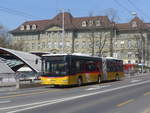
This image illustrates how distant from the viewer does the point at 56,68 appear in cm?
2722

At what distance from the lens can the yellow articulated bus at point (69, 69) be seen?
2698 cm

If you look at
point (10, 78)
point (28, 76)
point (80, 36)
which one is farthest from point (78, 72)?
point (80, 36)

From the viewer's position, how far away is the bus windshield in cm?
2705

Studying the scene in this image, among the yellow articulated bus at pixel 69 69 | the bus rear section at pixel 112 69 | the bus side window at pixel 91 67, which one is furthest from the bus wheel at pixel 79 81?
the bus rear section at pixel 112 69

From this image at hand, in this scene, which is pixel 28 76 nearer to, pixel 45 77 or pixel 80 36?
pixel 45 77

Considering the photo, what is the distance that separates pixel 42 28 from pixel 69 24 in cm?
1044

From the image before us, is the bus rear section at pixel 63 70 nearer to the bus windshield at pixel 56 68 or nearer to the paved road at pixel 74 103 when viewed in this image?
the bus windshield at pixel 56 68

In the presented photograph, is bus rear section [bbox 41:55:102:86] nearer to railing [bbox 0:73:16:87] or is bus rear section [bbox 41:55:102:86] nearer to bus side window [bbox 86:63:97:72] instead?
bus side window [bbox 86:63:97:72]

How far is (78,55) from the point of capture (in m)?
29.5

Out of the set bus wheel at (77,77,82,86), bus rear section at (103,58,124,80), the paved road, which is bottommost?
the paved road

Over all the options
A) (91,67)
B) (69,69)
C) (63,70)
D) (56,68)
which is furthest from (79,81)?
(91,67)

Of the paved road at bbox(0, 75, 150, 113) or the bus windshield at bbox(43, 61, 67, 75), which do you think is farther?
the bus windshield at bbox(43, 61, 67, 75)

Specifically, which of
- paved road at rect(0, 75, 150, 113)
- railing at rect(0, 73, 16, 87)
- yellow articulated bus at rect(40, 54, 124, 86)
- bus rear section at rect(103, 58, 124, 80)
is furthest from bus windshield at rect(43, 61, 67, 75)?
bus rear section at rect(103, 58, 124, 80)

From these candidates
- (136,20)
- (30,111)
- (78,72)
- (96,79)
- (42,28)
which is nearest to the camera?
(30,111)
